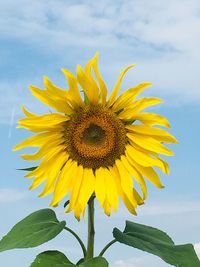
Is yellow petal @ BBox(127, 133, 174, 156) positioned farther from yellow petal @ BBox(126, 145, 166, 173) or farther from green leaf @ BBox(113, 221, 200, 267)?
green leaf @ BBox(113, 221, 200, 267)

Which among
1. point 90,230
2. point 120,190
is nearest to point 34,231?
point 90,230

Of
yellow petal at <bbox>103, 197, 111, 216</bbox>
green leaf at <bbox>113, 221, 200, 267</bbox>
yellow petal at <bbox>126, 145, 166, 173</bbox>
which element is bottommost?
green leaf at <bbox>113, 221, 200, 267</bbox>

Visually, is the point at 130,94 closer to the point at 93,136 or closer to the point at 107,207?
the point at 93,136

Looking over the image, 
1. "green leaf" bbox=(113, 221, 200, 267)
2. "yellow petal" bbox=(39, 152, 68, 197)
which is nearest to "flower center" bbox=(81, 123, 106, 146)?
"yellow petal" bbox=(39, 152, 68, 197)

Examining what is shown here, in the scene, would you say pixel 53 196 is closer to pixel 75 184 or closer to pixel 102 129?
pixel 75 184

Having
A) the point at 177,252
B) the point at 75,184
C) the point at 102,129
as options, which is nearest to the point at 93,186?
the point at 75,184

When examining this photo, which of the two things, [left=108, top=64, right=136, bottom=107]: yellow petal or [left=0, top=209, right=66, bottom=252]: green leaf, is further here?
[left=0, top=209, right=66, bottom=252]: green leaf

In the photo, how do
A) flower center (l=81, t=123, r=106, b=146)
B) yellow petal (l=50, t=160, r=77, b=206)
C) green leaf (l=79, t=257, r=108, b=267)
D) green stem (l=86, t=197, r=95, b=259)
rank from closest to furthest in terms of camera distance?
green leaf (l=79, t=257, r=108, b=267), yellow petal (l=50, t=160, r=77, b=206), green stem (l=86, t=197, r=95, b=259), flower center (l=81, t=123, r=106, b=146)
